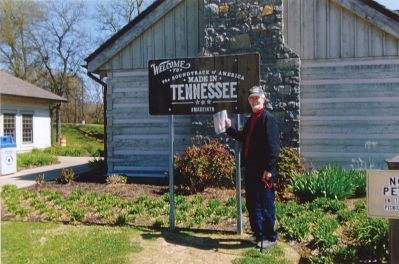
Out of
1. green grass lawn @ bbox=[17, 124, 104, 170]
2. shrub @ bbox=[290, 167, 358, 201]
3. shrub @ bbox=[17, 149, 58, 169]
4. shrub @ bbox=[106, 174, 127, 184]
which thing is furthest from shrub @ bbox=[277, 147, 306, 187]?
shrub @ bbox=[17, 149, 58, 169]

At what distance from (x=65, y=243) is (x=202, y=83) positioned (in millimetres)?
3004

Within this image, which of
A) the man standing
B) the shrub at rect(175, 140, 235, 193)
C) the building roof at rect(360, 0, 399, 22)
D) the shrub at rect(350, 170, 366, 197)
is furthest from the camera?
the building roof at rect(360, 0, 399, 22)

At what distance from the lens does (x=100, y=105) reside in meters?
51.1

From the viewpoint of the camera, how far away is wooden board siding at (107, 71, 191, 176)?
11602mm

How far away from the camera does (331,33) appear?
9828 mm

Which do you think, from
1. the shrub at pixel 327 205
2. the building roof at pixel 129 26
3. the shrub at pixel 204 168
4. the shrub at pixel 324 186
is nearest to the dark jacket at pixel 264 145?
the shrub at pixel 327 205

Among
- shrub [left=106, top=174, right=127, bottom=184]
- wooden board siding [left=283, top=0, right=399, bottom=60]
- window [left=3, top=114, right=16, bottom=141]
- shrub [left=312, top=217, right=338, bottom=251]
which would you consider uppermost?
wooden board siding [left=283, top=0, right=399, bottom=60]

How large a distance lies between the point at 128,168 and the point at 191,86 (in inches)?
240

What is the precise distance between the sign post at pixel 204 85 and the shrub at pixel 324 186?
2.29 metres

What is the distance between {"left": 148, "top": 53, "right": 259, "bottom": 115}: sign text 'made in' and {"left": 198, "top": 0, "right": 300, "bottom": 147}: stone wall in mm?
3740

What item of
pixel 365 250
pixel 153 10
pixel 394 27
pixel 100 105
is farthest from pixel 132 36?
pixel 100 105

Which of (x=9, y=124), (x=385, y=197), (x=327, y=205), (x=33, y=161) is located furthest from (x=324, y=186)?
(x=9, y=124)

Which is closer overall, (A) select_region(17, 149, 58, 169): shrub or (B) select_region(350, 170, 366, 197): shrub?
(B) select_region(350, 170, 366, 197): shrub

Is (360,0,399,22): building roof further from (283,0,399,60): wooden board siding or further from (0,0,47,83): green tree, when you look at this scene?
(0,0,47,83): green tree
